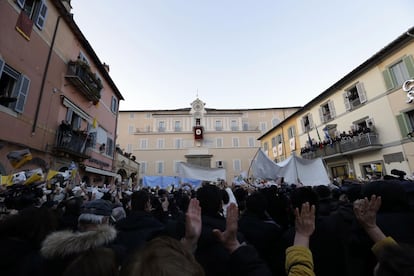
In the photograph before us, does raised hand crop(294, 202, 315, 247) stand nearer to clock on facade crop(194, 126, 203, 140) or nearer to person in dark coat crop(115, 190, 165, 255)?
person in dark coat crop(115, 190, 165, 255)

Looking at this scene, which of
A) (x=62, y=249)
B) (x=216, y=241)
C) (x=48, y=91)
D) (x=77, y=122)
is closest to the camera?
(x=62, y=249)

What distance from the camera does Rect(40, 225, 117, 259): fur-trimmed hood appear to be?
4.67 ft

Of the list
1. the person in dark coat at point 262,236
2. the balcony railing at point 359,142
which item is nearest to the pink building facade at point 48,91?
the person in dark coat at point 262,236

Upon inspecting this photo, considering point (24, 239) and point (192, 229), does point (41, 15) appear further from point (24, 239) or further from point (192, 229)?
point (192, 229)

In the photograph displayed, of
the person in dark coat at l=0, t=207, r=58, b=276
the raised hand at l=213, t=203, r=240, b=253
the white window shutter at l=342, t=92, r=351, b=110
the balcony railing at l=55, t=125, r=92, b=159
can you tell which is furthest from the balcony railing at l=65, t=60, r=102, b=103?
the white window shutter at l=342, t=92, r=351, b=110

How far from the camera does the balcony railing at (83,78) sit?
38.9 ft

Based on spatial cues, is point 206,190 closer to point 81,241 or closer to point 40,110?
point 81,241

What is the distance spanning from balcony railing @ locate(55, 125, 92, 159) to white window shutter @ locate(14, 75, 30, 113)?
2.46 metres

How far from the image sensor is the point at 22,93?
857 centimetres

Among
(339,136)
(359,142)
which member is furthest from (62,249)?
(339,136)

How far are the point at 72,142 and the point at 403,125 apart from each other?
69.3 feet

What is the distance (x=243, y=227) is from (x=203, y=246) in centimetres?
100

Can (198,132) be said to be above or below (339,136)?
above

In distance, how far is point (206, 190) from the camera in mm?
2324
